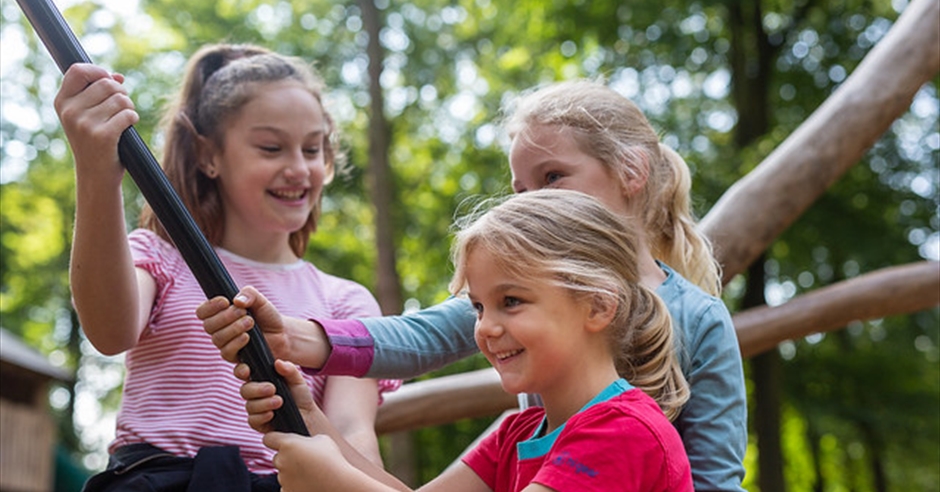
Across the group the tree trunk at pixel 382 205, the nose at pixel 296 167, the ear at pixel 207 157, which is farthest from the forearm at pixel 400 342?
the tree trunk at pixel 382 205

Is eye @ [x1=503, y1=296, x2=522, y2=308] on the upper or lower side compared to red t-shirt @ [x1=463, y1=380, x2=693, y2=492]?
upper

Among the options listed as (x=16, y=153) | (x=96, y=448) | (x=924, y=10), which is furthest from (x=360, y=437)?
(x=96, y=448)

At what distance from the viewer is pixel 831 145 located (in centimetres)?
339

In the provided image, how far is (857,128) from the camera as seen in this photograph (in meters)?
3.38

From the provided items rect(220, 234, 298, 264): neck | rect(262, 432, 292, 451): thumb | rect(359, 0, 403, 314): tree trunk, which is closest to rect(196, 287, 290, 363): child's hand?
rect(262, 432, 292, 451): thumb

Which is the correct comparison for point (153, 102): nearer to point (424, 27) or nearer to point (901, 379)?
point (424, 27)

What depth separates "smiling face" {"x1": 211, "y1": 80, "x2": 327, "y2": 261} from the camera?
7.09 ft

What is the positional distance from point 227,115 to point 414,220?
9.92 metres

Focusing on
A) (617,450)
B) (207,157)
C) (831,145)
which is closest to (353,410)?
(207,157)

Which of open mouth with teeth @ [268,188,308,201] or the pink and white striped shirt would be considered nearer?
the pink and white striped shirt

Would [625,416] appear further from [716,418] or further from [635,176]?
[635,176]

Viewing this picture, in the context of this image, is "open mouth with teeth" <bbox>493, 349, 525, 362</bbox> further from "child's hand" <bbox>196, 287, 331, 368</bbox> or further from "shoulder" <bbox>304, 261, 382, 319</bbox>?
"shoulder" <bbox>304, 261, 382, 319</bbox>

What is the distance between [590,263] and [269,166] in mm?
796

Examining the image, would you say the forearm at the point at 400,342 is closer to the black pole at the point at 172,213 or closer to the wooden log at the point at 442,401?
the black pole at the point at 172,213
